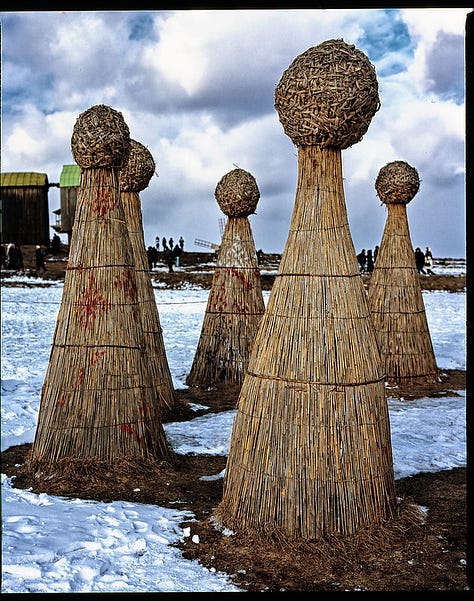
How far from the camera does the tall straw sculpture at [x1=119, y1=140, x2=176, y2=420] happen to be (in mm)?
8641

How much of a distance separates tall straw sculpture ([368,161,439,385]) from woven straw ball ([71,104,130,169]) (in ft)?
18.5

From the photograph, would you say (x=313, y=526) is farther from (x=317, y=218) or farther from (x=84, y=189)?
(x=84, y=189)

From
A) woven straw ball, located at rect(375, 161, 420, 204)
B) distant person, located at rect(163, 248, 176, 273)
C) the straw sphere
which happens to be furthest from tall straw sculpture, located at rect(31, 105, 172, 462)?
distant person, located at rect(163, 248, 176, 273)

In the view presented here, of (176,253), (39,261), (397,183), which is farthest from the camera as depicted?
(176,253)

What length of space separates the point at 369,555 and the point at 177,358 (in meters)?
9.02

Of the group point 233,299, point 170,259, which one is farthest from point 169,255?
point 233,299

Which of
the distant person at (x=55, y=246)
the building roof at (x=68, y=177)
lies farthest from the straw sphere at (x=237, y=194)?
the distant person at (x=55, y=246)

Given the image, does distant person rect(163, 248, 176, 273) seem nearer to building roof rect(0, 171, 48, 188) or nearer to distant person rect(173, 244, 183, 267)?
distant person rect(173, 244, 183, 267)

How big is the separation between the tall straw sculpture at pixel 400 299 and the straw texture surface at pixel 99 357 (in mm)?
5417

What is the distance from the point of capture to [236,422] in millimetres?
4902

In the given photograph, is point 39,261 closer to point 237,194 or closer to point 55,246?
point 55,246

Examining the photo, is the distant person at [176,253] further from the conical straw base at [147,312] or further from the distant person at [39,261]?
the conical straw base at [147,312]

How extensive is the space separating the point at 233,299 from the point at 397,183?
3.37 metres

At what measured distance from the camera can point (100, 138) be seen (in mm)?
6305
